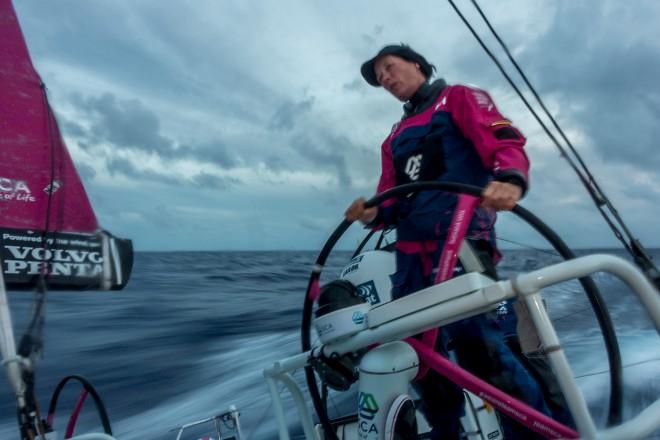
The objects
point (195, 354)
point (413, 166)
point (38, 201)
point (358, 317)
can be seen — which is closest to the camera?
point (358, 317)

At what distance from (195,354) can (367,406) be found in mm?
4745

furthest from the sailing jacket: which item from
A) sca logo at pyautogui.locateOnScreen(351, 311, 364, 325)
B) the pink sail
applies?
the pink sail

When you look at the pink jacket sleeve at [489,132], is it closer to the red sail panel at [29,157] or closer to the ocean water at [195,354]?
the ocean water at [195,354]

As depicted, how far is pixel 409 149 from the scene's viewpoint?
187 centimetres

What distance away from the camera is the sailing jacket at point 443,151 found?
1535 mm

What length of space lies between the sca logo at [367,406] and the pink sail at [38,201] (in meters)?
0.84

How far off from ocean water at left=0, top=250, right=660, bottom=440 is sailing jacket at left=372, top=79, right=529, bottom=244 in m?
0.42

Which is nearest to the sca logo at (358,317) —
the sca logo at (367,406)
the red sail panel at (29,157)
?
the sca logo at (367,406)

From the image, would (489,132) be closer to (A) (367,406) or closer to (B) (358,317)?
(B) (358,317)

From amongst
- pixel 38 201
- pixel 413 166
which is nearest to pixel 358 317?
pixel 413 166

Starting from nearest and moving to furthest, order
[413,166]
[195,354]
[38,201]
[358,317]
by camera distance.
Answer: [358,317], [38,201], [413,166], [195,354]

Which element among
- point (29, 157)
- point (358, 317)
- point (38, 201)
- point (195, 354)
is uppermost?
point (29, 157)

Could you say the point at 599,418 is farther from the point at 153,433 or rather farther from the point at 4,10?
the point at 4,10

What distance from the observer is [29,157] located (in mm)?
1679
